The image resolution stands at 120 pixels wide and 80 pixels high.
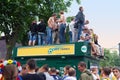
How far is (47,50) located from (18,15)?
60.9ft

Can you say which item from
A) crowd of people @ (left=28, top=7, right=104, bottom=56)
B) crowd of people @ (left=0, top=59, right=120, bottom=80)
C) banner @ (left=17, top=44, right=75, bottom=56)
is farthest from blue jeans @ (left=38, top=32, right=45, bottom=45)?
crowd of people @ (left=0, top=59, right=120, bottom=80)

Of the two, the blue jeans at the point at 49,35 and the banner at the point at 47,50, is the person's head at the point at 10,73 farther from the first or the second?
the blue jeans at the point at 49,35

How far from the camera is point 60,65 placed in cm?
1335

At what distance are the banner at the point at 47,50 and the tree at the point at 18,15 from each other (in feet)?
55.0

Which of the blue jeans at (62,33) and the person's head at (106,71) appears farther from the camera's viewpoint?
the blue jeans at (62,33)

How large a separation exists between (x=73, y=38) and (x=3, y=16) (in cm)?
1793

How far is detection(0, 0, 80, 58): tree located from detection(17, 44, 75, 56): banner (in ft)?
55.0

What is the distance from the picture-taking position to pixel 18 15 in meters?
31.9

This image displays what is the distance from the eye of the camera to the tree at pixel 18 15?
104 ft

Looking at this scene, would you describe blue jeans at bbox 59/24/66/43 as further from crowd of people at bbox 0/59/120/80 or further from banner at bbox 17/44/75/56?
crowd of people at bbox 0/59/120/80

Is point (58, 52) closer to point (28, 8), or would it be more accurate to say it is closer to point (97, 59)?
point (97, 59)

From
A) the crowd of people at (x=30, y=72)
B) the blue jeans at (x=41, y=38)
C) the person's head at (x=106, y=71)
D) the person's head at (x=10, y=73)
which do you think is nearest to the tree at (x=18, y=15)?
the blue jeans at (x=41, y=38)

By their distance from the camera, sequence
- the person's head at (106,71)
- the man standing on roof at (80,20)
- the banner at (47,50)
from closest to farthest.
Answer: the person's head at (106,71) → the banner at (47,50) → the man standing on roof at (80,20)

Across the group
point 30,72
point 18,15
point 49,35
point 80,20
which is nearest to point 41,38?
point 49,35
